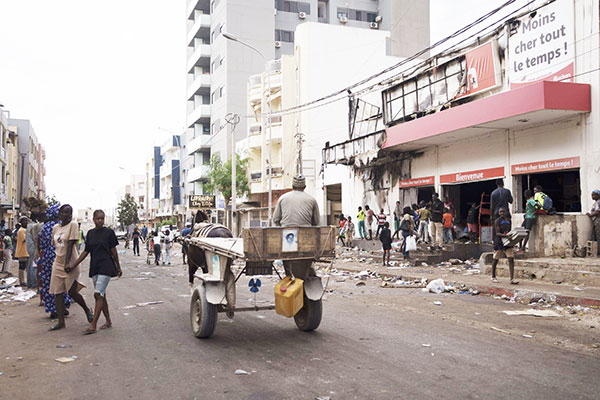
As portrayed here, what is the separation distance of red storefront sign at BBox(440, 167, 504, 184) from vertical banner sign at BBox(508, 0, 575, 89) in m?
3.13

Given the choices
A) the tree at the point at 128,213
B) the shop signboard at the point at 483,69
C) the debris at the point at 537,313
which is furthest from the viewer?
the tree at the point at 128,213

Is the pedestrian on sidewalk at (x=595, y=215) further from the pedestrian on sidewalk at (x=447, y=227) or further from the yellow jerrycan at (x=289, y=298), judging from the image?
the yellow jerrycan at (x=289, y=298)

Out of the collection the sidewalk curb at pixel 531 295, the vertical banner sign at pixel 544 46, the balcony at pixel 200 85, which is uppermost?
the balcony at pixel 200 85

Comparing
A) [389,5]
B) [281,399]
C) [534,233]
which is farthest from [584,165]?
[389,5]

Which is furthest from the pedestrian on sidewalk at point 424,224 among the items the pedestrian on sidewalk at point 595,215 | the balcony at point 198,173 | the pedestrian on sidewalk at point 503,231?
the balcony at point 198,173

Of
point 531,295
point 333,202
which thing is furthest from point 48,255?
point 333,202

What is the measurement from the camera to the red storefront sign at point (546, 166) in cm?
1562

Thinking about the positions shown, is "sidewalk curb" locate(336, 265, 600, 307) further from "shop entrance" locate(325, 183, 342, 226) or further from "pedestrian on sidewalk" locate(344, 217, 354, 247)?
"shop entrance" locate(325, 183, 342, 226)

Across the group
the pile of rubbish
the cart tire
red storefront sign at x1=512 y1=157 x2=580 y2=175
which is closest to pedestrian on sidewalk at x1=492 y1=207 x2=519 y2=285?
red storefront sign at x1=512 y1=157 x2=580 y2=175

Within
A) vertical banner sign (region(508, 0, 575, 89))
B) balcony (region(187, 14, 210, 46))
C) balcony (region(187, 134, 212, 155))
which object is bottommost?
vertical banner sign (region(508, 0, 575, 89))

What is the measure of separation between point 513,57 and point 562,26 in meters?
2.03

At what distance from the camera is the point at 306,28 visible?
1570 inches

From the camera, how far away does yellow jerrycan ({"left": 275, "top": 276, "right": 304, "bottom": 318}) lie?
6.11 meters

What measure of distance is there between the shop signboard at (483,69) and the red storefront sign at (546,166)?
3.10 m
